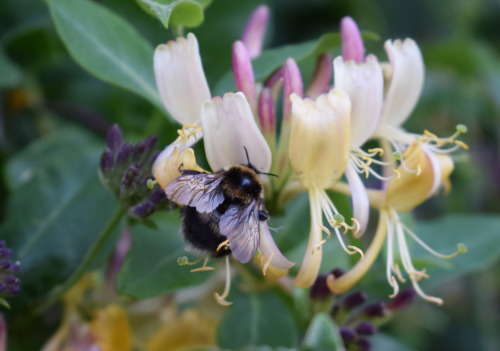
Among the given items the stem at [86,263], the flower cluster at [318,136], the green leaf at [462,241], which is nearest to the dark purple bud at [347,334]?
the flower cluster at [318,136]

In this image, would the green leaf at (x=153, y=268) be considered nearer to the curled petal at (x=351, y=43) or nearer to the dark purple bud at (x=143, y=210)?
the dark purple bud at (x=143, y=210)

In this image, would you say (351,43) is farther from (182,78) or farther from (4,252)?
(4,252)

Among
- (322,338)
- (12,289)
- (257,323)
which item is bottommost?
(257,323)

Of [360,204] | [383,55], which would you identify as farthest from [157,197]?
[383,55]

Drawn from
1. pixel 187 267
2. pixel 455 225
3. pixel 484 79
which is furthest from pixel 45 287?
pixel 484 79

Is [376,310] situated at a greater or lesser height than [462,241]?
greater

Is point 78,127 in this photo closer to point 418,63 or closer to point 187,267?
point 187,267
